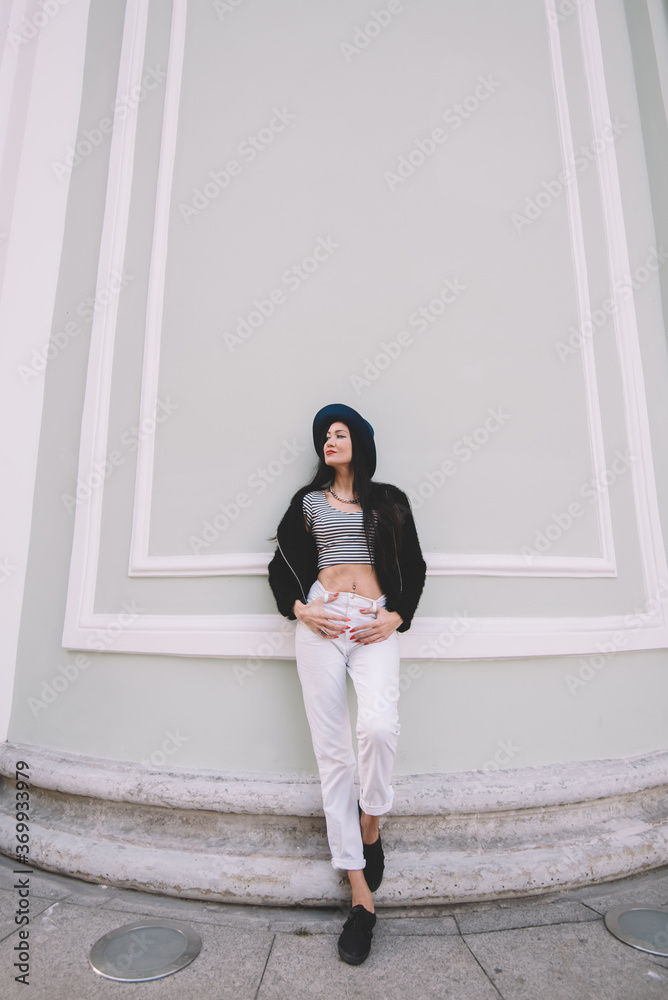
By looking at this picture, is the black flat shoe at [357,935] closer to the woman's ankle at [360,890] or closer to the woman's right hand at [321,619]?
the woman's ankle at [360,890]

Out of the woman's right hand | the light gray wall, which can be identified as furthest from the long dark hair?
the woman's right hand

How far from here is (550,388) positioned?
348 centimetres

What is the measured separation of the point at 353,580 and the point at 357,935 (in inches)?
55.7

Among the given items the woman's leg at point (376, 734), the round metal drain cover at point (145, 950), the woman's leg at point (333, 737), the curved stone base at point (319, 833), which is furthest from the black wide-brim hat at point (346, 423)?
the round metal drain cover at point (145, 950)

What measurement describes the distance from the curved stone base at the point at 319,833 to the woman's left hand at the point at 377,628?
79 cm

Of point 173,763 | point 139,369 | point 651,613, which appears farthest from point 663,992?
point 139,369

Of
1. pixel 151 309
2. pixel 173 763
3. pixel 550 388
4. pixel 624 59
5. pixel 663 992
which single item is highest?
pixel 624 59

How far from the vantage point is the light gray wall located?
3.10 m

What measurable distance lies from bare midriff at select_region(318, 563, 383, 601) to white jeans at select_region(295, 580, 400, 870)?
5 centimetres

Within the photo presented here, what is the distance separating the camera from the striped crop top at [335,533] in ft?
9.29

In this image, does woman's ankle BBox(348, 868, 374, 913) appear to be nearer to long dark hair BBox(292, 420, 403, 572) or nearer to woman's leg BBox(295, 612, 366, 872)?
woman's leg BBox(295, 612, 366, 872)

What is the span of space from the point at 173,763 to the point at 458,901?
1.52 meters

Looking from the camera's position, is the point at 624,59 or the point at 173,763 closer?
the point at 173,763

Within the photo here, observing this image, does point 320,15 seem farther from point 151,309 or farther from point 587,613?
point 587,613
